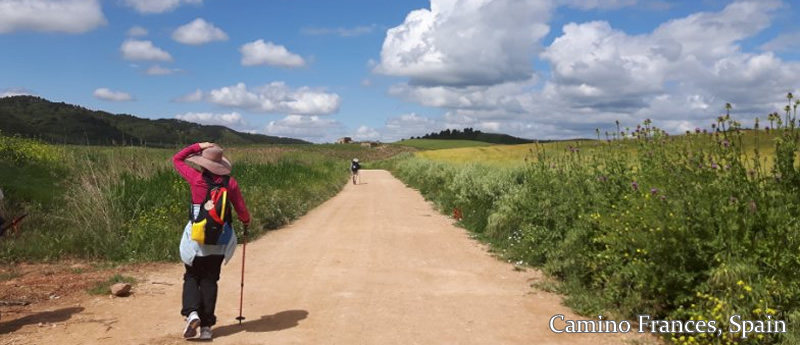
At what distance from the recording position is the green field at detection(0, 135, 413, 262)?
31.3 ft

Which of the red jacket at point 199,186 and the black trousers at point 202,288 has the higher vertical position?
the red jacket at point 199,186

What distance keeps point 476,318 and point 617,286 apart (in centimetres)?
159

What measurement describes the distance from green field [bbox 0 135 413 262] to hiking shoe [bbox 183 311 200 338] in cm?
444

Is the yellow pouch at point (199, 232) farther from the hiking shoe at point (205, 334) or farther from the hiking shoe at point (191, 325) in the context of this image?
the hiking shoe at point (205, 334)

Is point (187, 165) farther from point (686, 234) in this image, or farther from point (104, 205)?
point (104, 205)

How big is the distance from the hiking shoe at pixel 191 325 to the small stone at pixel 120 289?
2.12m

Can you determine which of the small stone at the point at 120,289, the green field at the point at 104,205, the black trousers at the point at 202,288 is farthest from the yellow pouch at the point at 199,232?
the green field at the point at 104,205

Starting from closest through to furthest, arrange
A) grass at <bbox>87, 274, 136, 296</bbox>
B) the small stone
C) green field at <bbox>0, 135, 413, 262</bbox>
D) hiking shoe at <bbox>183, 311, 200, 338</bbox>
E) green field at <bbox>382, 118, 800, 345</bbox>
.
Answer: green field at <bbox>382, 118, 800, 345</bbox>, hiking shoe at <bbox>183, 311, 200, 338</bbox>, the small stone, grass at <bbox>87, 274, 136, 296</bbox>, green field at <bbox>0, 135, 413, 262</bbox>

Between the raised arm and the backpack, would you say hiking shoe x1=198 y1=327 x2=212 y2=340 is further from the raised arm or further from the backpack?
the raised arm

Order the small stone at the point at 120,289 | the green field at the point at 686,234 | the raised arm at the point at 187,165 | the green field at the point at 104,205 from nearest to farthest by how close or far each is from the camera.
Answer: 1. the green field at the point at 686,234
2. the raised arm at the point at 187,165
3. the small stone at the point at 120,289
4. the green field at the point at 104,205

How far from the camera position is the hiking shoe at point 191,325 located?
546 cm

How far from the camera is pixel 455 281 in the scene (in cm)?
828

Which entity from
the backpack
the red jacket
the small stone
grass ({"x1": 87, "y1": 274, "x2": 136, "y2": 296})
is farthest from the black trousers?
grass ({"x1": 87, "y1": 274, "x2": 136, "y2": 296})

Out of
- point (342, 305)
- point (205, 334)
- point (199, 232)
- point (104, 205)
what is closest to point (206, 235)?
point (199, 232)
